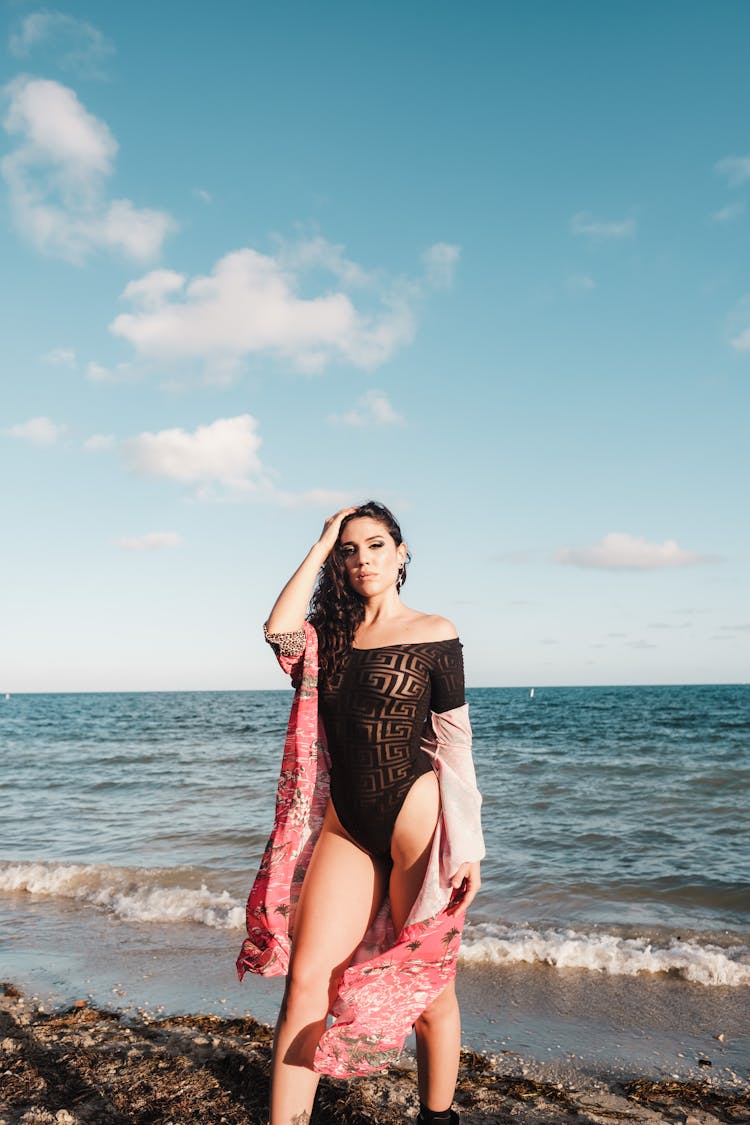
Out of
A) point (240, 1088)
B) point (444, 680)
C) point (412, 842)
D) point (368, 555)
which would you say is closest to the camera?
point (412, 842)

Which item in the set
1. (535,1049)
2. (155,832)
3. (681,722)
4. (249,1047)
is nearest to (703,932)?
(535,1049)

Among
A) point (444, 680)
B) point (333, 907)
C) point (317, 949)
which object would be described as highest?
point (444, 680)

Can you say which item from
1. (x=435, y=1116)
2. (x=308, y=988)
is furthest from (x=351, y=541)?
(x=435, y=1116)

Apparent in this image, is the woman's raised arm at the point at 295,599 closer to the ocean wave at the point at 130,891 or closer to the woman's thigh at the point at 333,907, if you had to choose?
the woman's thigh at the point at 333,907

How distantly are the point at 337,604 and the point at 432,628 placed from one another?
385 millimetres

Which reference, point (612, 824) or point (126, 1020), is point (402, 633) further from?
point (612, 824)

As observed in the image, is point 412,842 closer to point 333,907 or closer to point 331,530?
point 333,907

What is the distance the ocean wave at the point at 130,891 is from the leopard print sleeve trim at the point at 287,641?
439 centimetres

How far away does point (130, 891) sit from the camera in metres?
7.47

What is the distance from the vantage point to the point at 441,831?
275 cm

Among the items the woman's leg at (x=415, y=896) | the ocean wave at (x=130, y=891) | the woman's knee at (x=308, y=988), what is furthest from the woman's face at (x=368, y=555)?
the ocean wave at (x=130, y=891)

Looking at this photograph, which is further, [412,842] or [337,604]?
[337,604]

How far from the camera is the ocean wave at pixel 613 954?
5.30 m

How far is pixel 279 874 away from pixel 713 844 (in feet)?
25.4
